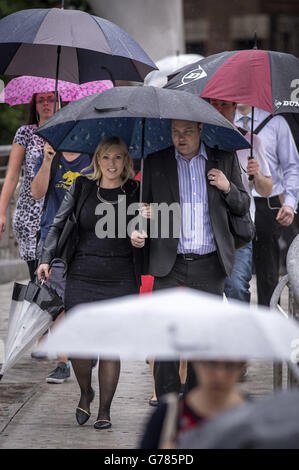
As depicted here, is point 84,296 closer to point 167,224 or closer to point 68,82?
point 167,224

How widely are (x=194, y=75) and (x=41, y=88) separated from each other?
1285mm

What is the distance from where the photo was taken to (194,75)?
6566 mm

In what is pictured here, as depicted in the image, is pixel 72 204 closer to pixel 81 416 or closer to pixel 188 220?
pixel 188 220

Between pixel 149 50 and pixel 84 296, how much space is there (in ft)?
33.9

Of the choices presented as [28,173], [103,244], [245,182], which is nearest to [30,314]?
[103,244]

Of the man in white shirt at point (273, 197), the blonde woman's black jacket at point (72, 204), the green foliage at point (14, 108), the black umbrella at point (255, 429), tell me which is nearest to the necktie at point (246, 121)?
the man in white shirt at point (273, 197)

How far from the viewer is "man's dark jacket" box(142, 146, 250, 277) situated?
5.64 m

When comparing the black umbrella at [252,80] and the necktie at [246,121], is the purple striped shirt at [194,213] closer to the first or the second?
the black umbrella at [252,80]

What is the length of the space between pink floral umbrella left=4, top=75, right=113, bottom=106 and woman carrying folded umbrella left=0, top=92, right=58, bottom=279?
16cm

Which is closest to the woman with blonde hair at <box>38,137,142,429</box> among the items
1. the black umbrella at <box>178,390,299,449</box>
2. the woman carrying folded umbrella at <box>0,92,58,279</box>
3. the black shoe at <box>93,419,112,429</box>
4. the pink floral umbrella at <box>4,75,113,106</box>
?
the black shoe at <box>93,419,112,429</box>

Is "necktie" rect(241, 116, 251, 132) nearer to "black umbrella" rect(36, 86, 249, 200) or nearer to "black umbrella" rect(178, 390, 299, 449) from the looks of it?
"black umbrella" rect(36, 86, 249, 200)

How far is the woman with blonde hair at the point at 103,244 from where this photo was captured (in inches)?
233

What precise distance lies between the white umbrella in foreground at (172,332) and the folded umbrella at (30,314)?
3.39 metres

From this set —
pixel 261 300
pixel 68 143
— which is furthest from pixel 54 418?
pixel 261 300
